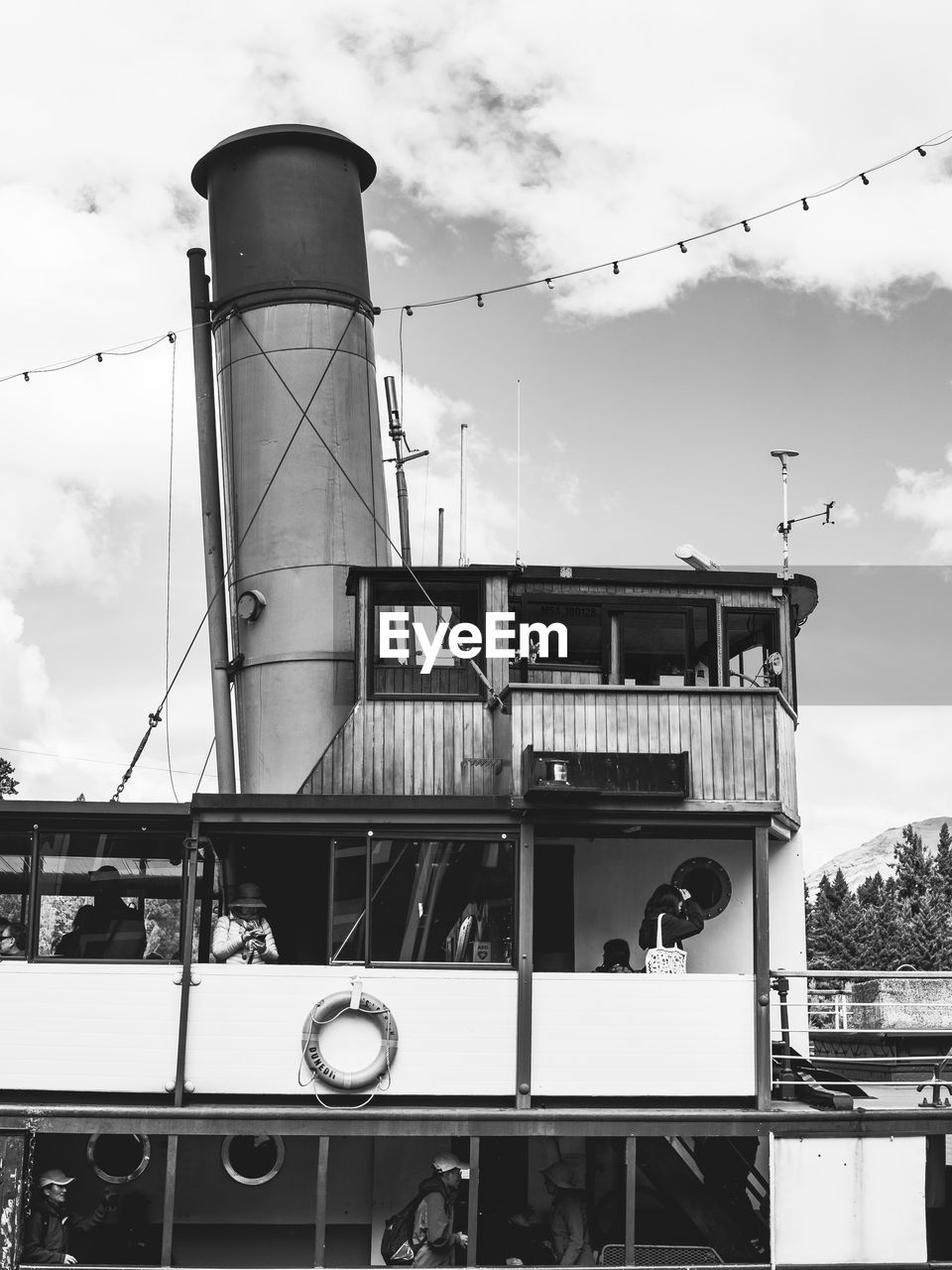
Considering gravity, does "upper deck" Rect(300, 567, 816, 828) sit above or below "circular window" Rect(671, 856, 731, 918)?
above

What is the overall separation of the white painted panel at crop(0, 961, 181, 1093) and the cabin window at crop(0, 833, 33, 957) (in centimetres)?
52

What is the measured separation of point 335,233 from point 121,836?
914cm

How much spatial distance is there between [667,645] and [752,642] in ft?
3.42

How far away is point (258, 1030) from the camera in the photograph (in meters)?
14.1

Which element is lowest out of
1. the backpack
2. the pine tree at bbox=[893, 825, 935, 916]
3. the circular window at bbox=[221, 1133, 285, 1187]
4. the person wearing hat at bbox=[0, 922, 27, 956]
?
the backpack

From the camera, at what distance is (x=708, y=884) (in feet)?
54.1

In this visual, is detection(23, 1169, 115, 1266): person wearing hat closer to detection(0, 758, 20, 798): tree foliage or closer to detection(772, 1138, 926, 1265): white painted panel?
detection(772, 1138, 926, 1265): white painted panel

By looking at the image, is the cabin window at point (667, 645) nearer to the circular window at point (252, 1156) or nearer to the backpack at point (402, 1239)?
the backpack at point (402, 1239)

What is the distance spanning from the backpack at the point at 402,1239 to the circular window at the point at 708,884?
4448 millimetres

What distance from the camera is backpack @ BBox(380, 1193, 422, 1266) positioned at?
13.9m

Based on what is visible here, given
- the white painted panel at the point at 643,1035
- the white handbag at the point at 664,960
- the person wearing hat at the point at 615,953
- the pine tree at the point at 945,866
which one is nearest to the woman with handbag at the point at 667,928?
the white handbag at the point at 664,960

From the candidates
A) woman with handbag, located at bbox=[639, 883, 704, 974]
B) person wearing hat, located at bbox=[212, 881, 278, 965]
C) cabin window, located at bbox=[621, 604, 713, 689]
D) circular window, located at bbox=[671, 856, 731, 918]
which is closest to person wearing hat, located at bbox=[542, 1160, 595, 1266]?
woman with handbag, located at bbox=[639, 883, 704, 974]

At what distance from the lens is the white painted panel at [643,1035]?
14094 mm

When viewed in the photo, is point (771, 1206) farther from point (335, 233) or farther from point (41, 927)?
point (335, 233)
